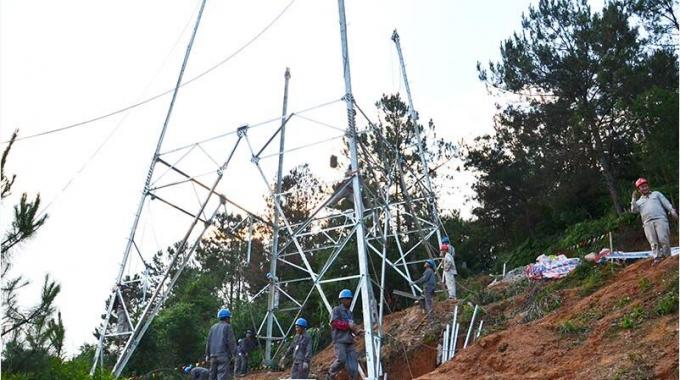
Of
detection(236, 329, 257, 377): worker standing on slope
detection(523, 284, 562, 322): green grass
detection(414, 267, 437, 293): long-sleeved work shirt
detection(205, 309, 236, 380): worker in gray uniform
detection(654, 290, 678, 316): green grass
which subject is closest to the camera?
detection(654, 290, 678, 316): green grass

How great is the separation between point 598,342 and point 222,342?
19.7 ft

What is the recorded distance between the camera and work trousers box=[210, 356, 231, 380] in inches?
448

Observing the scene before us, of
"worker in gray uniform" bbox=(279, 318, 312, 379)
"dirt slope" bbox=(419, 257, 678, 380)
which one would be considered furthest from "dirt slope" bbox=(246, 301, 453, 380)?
"dirt slope" bbox=(419, 257, 678, 380)

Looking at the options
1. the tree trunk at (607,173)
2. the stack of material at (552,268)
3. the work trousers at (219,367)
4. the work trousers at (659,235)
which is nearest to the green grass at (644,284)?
the work trousers at (659,235)

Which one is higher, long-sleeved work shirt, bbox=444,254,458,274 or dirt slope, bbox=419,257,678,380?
long-sleeved work shirt, bbox=444,254,458,274

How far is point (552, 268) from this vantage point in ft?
53.2

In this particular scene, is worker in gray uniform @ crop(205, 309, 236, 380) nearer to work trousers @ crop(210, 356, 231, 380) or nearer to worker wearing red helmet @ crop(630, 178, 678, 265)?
work trousers @ crop(210, 356, 231, 380)

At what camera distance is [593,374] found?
856 cm

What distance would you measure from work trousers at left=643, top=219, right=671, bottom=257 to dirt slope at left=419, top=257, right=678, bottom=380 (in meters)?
0.37

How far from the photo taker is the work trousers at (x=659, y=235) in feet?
37.9

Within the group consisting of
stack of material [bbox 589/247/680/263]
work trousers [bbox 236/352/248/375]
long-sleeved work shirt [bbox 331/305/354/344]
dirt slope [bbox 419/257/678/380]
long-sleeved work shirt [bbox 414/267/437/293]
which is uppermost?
long-sleeved work shirt [bbox 414/267/437/293]

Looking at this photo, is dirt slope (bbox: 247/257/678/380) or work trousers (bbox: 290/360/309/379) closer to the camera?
dirt slope (bbox: 247/257/678/380)

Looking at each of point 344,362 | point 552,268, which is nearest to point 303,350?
point 344,362

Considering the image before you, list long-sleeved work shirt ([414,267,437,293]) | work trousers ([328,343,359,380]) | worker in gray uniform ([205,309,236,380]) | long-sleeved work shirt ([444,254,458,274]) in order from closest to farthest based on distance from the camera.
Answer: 1. work trousers ([328,343,359,380])
2. worker in gray uniform ([205,309,236,380])
3. long-sleeved work shirt ([414,267,437,293])
4. long-sleeved work shirt ([444,254,458,274])
